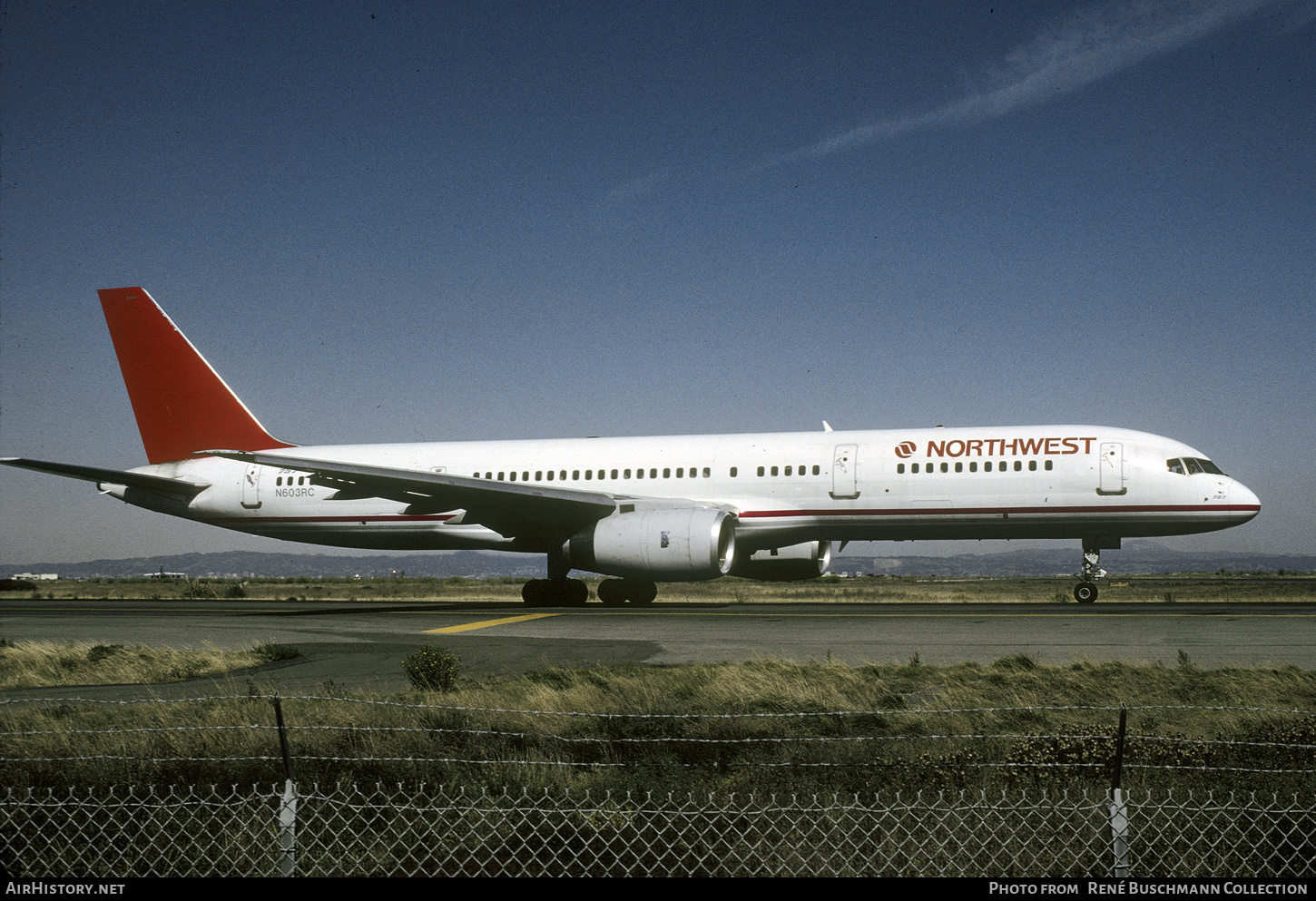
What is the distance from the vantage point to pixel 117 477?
93.0 ft

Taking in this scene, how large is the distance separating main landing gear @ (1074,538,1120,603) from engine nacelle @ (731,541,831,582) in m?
6.49

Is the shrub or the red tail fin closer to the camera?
the shrub

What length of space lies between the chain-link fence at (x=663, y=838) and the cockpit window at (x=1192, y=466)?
17.9m

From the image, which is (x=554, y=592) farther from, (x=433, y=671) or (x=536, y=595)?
(x=433, y=671)

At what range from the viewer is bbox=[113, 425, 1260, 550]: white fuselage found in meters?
23.2

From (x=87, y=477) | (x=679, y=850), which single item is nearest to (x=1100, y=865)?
(x=679, y=850)

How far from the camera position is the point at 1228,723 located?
30.5 ft

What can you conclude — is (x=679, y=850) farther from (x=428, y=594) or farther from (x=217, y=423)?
(x=428, y=594)

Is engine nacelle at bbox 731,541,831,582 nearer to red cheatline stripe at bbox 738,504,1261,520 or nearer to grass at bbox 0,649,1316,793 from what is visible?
red cheatline stripe at bbox 738,504,1261,520

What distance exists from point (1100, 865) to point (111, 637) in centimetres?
1757

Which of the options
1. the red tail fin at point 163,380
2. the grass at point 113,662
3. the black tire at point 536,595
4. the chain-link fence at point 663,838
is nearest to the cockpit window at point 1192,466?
the black tire at point 536,595

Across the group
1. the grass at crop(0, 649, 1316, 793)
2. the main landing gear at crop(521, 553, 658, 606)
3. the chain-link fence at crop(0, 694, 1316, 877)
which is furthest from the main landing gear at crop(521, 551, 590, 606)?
the chain-link fence at crop(0, 694, 1316, 877)

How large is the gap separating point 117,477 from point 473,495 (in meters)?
11.6
